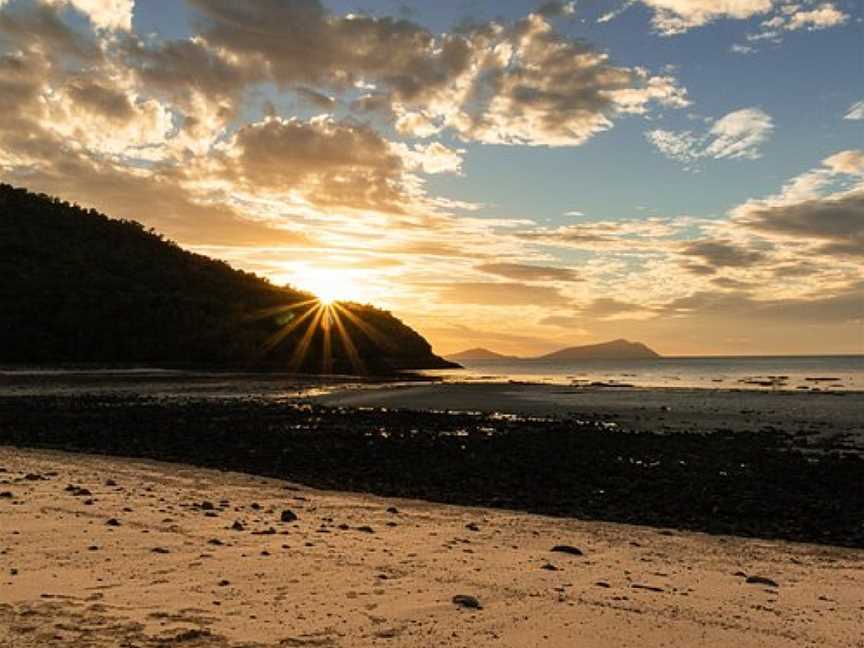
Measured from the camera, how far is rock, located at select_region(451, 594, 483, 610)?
266 inches

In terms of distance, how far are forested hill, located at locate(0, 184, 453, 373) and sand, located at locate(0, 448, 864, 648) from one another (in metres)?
93.4

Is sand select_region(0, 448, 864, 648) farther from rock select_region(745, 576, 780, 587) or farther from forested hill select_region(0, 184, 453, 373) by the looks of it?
forested hill select_region(0, 184, 453, 373)

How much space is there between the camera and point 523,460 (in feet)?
68.2

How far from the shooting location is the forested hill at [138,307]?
10275 centimetres

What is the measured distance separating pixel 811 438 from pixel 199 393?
126ft

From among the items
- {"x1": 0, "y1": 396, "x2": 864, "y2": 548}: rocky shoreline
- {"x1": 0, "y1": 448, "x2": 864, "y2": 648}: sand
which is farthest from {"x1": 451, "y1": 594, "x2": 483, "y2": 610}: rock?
{"x1": 0, "y1": 396, "x2": 864, "y2": 548}: rocky shoreline

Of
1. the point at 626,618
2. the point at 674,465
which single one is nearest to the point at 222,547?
the point at 626,618

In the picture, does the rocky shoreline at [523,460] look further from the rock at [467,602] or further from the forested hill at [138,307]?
the forested hill at [138,307]

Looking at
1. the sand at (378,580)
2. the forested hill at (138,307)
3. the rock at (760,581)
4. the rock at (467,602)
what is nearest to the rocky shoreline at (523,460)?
the sand at (378,580)

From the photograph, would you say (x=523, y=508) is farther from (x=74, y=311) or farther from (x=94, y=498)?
(x=74, y=311)

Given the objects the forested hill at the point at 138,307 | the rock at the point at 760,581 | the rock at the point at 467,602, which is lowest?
the rock at the point at 760,581

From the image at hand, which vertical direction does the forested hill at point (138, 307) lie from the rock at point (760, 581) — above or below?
above

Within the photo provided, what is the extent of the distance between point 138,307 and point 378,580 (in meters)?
115

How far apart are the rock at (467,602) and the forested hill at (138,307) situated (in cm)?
9726
